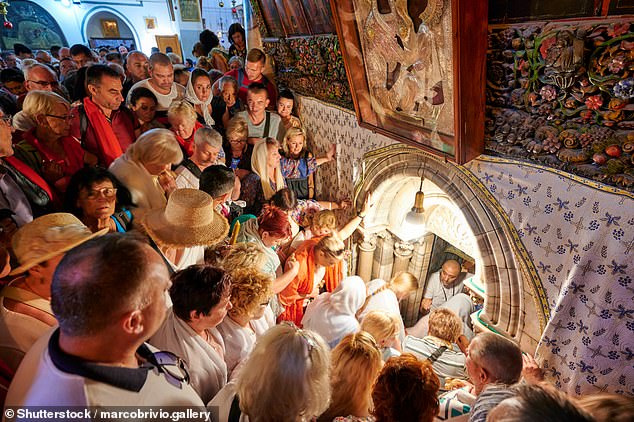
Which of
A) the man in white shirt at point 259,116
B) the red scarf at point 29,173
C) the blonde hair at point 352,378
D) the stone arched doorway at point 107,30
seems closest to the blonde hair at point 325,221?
the man in white shirt at point 259,116

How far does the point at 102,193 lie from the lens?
92.7 inches

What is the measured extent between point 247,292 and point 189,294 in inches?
18.1

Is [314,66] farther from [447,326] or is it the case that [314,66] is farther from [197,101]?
[447,326]

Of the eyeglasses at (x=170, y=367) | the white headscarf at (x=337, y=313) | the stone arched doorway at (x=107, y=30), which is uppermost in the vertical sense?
the stone arched doorway at (x=107, y=30)

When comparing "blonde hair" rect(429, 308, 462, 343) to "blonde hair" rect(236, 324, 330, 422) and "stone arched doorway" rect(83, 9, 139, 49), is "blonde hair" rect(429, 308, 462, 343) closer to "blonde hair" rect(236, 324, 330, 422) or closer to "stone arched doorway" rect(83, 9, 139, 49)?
"blonde hair" rect(236, 324, 330, 422)

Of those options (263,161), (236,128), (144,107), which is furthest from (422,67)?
(144,107)

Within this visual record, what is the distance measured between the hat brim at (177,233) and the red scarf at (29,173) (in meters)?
0.81

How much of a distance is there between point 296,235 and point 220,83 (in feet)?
9.48

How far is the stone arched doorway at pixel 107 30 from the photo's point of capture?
73.0 ft

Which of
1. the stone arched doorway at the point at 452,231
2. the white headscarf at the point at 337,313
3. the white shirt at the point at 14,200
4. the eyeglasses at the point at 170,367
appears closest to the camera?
the eyeglasses at the point at 170,367

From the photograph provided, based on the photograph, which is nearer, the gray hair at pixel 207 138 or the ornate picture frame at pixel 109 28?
the gray hair at pixel 207 138

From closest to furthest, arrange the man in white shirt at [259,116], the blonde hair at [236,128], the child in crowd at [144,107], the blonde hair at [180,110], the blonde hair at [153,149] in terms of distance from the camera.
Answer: the blonde hair at [153,149], the blonde hair at [180,110], the child in crowd at [144,107], the blonde hair at [236,128], the man in white shirt at [259,116]

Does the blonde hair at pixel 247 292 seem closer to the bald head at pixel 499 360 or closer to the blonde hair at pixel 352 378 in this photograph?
the blonde hair at pixel 352 378

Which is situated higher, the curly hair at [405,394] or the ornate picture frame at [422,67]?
the ornate picture frame at [422,67]
